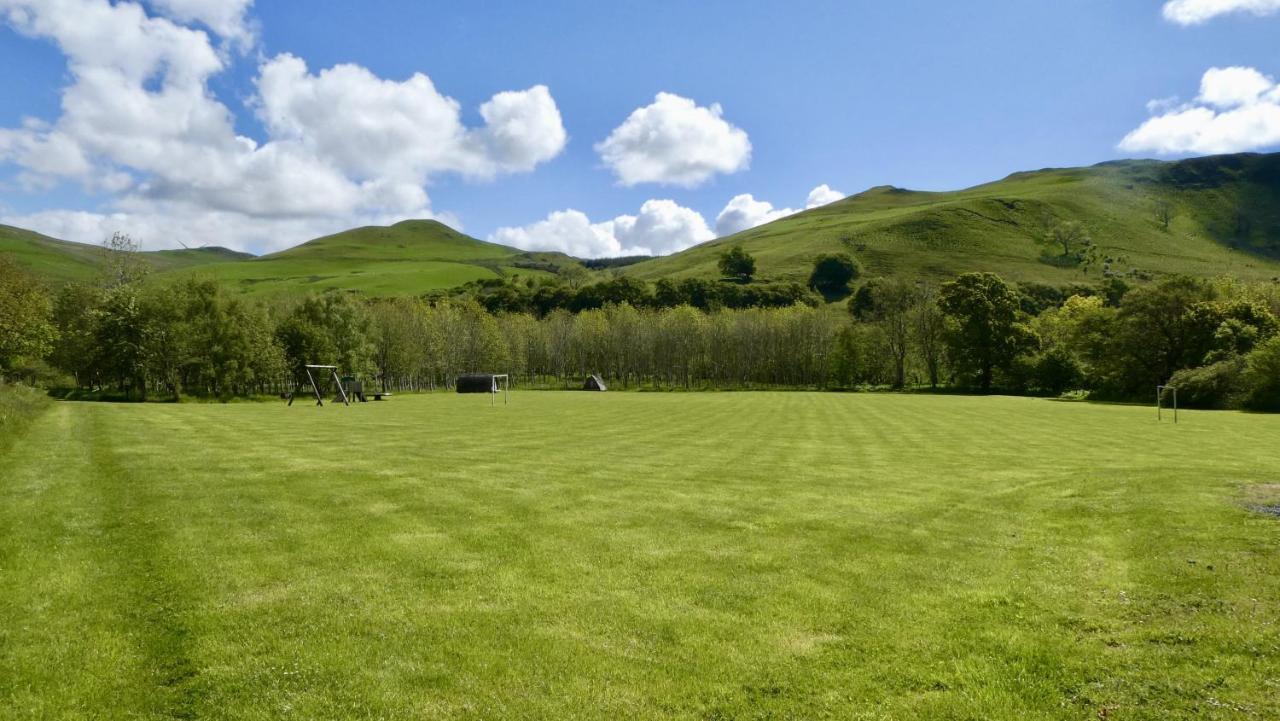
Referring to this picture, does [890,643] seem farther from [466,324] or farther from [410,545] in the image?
[466,324]

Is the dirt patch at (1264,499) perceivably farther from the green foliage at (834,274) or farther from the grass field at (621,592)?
the green foliage at (834,274)

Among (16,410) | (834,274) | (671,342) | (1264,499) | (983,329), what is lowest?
(1264,499)

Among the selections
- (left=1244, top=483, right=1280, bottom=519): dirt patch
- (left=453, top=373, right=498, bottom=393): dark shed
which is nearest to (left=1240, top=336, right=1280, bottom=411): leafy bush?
(left=1244, top=483, right=1280, bottom=519): dirt patch

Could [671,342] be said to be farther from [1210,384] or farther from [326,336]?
[1210,384]

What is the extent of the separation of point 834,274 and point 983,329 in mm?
108142

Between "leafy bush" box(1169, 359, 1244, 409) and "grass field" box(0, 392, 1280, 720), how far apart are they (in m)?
49.5

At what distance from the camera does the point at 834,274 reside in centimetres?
19362

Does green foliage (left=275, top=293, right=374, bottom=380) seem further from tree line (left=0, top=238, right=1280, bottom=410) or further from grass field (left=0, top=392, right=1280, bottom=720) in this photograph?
grass field (left=0, top=392, right=1280, bottom=720)

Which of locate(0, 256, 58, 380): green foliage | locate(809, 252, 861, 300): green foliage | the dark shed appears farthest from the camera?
locate(809, 252, 861, 300): green foliage

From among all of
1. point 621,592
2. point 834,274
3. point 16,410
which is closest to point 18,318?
point 16,410

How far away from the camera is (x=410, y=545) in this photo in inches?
423

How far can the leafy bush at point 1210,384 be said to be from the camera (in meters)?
55.0

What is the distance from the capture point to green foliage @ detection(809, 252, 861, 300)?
7569 inches

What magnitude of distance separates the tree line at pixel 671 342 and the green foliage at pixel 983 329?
0.19 meters
